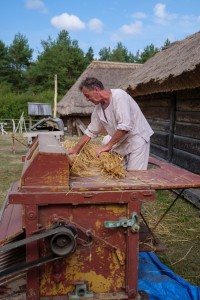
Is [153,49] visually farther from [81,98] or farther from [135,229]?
[135,229]

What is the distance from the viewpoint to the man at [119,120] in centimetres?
304

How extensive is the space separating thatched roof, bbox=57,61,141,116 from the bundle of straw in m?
17.8

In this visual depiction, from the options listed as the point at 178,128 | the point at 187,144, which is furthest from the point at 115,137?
the point at 178,128

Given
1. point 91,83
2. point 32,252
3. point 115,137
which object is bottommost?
point 32,252

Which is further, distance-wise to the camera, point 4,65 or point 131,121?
point 4,65

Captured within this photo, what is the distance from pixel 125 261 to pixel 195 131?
175 inches

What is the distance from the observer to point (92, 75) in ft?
71.1

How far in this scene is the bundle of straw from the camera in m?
2.67

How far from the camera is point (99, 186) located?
7.48 feet

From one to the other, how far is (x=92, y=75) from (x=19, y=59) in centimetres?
2093

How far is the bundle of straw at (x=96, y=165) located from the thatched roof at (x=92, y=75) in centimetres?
1776

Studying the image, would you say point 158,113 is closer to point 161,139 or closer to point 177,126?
point 161,139

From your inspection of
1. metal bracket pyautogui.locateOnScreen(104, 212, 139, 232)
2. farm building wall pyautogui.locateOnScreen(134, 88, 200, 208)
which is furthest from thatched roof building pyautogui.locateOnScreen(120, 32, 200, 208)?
metal bracket pyautogui.locateOnScreen(104, 212, 139, 232)

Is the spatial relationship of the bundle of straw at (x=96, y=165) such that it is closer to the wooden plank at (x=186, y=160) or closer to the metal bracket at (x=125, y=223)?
the metal bracket at (x=125, y=223)
